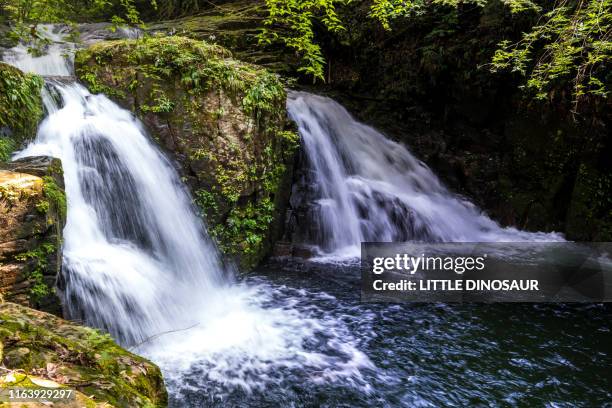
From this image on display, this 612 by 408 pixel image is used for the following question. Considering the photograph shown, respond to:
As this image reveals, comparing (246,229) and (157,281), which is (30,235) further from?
(246,229)

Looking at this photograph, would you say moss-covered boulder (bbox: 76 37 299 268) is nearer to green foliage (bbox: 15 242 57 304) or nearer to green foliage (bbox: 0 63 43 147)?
green foliage (bbox: 0 63 43 147)

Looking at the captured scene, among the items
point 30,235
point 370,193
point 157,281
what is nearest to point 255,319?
point 157,281

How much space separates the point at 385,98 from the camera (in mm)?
12047

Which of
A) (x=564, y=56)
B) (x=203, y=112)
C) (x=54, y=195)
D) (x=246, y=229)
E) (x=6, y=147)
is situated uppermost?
(x=564, y=56)

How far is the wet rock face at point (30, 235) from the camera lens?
140 inches

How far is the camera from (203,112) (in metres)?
6.77

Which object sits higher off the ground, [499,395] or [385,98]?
[385,98]

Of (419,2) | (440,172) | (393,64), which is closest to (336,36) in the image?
(393,64)

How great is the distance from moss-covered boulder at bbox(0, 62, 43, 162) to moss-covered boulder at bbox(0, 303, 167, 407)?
3.32m

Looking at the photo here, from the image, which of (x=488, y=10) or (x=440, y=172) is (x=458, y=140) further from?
(x=488, y=10)

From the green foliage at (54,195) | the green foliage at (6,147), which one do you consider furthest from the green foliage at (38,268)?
the green foliage at (6,147)

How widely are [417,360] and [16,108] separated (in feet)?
20.5

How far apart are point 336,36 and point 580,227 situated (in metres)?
8.71

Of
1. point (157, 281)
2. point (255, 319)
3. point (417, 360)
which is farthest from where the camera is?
point (157, 281)
